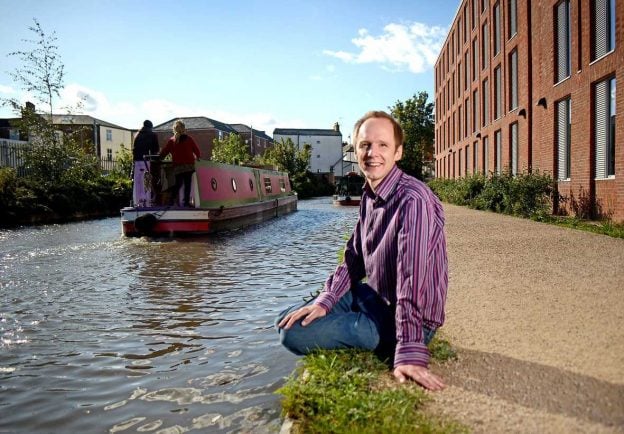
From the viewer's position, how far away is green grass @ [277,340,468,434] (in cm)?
211

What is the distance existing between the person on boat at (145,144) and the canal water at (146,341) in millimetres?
4538

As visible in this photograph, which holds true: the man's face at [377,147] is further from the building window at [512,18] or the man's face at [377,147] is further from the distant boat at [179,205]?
the building window at [512,18]

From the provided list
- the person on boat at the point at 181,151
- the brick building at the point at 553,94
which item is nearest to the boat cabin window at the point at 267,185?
the person on boat at the point at 181,151

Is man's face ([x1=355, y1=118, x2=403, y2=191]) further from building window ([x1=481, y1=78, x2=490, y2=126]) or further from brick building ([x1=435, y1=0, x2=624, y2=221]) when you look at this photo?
building window ([x1=481, y1=78, x2=490, y2=126])

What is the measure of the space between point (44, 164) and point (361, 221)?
21.3 m

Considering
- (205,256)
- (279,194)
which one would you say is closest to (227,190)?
(205,256)

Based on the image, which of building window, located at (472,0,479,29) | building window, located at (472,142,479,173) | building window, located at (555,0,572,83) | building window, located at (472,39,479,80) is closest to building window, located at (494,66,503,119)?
building window, located at (472,39,479,80)

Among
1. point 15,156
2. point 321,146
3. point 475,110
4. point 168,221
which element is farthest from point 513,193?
point 321,146

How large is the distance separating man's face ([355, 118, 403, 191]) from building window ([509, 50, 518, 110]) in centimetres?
1843


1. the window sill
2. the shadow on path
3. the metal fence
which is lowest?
the shadow on path

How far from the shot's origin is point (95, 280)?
7.29 m

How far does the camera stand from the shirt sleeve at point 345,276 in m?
2.93

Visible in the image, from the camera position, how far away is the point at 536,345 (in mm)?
3068

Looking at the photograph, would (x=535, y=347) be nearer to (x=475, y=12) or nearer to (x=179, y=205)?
(x=179, y=205)
